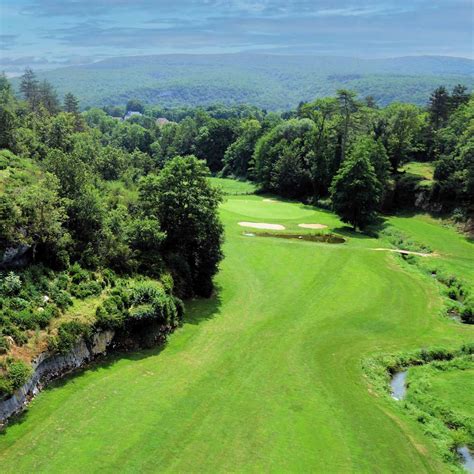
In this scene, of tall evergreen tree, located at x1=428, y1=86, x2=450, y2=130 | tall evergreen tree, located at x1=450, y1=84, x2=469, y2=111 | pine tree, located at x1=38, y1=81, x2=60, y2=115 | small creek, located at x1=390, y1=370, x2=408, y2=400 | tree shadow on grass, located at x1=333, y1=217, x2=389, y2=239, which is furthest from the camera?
pine tree, located at x1=38, y1=81, x2=60, y2=115

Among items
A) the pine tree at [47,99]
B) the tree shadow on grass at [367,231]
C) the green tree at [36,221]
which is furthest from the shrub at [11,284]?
the pine tree at [47,99]

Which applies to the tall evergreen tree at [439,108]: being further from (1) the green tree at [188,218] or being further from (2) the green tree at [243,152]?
(1) the green tree at [188,218]

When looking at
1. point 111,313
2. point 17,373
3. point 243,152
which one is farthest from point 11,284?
point 243,152

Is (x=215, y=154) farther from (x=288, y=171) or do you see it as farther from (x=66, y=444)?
(x=66, y=444)

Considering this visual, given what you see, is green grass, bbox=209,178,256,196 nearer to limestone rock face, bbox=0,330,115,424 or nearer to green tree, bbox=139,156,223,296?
green tree, bbox=139,156,223,296

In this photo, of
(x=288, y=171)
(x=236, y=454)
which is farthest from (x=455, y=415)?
(x=288, y=171)

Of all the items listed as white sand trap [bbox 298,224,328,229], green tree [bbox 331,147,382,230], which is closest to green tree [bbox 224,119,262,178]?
green tree [bbox 331,147,382,230]

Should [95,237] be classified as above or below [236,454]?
above
